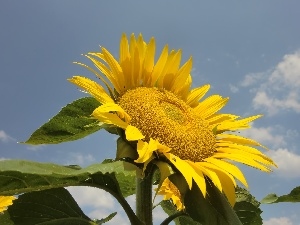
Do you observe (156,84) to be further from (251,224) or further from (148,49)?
(251,224)

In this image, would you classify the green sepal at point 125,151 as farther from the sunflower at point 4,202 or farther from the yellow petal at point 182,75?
the sunflower at point 4,202

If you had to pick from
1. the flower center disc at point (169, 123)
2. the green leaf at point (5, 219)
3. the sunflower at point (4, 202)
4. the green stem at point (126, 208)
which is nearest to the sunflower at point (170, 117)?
the flower center disc at point (169, 123)

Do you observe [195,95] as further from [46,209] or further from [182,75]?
[46,209]

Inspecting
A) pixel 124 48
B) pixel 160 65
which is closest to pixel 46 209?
pixel 124 48

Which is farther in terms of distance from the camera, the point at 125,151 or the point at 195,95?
the point at 195,95

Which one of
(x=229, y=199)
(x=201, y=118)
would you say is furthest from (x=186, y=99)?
(x=229, y=199)

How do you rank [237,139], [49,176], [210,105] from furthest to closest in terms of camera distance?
1. [210,105]
2. [237,139]
3. [49,176]

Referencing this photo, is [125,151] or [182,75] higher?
[182,75]
